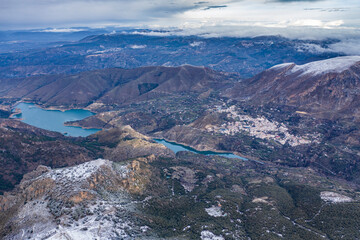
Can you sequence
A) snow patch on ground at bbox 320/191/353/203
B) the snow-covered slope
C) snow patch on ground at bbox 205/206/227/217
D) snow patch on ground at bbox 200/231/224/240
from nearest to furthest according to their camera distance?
the snow-covered slope, snow patch on ground at bbox 200/231/224/240, snow patch on ground at bbox 205/206/227/217, snow patch on ground at bbox 320/191/353/203

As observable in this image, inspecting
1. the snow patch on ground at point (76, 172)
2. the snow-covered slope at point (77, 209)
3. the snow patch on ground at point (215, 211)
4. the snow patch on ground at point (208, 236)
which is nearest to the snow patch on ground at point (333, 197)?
the snow patch on ground at point (215, 211)

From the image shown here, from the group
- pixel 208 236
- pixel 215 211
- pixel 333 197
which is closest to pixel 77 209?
pixel 208 236

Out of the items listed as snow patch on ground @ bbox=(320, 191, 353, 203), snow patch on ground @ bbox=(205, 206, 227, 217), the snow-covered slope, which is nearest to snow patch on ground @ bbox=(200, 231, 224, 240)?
snow patch on ground @ bbox=(205, 206, 227, 217)

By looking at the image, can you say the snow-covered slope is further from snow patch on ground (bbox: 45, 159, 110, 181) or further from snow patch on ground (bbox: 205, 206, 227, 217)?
snow patch on ground (bbox: 205, 206, 227, 217)

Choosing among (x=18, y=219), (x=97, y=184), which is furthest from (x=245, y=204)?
(x=18, y=219)

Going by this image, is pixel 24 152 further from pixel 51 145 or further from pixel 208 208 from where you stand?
pixel 208 208

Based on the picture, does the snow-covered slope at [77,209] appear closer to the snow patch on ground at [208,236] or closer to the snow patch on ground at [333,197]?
the snow patch on ground at [208,236]

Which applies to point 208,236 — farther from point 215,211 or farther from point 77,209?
point 77,209
